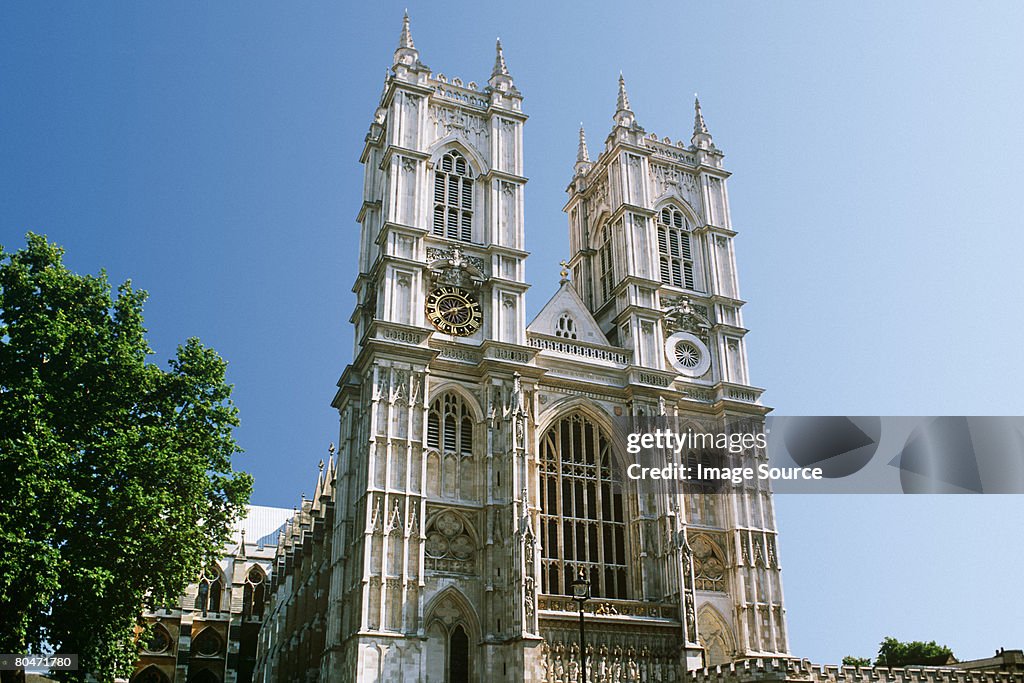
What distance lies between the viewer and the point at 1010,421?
28.0m

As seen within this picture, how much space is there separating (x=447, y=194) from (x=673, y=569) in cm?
2009

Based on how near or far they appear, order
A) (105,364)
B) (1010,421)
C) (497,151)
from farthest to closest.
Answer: (497,151), (105,364), (1010,421)

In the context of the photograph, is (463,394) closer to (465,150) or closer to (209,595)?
(465,150)

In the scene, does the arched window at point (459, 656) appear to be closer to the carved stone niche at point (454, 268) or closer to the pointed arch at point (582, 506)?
the pointed arch at point (582, 506)

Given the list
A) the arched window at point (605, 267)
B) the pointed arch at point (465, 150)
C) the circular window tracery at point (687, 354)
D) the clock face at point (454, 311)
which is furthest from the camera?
the arched window at point (605, 267)

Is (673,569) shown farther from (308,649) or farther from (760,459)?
(308,649)

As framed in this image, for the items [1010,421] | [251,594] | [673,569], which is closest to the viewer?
[1010,421]

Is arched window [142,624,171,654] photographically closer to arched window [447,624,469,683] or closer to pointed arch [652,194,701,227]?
arched window [447,624,469,683]

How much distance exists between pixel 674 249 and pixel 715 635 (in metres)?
19.3

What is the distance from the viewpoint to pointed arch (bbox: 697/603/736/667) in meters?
40.9

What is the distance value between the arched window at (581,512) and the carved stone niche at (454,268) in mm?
7504

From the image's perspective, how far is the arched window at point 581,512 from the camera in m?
40.4

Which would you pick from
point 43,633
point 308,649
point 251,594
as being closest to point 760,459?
point 308,649

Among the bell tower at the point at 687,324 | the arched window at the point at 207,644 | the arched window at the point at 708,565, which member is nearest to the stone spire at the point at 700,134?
the bell tower at the point at 687,324
